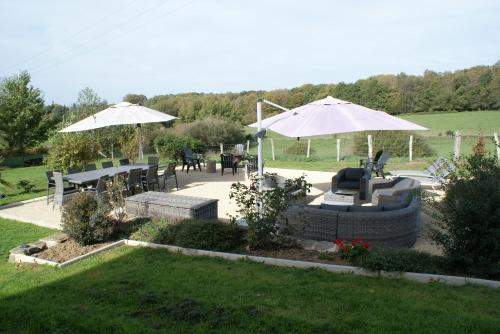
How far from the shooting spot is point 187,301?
3.97 meters

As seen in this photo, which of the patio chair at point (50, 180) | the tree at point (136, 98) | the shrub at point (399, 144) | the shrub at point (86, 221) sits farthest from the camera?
the tree at point (136, 98)

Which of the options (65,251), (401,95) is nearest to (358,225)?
(65,251)

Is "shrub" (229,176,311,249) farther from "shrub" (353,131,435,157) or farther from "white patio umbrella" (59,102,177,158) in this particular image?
"shrub" (353,131,435,157)

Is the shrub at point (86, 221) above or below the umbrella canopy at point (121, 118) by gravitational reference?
below

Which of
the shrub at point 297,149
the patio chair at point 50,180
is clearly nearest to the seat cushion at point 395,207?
the patio chair at point 50,180

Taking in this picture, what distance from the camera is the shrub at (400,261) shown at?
4.56m

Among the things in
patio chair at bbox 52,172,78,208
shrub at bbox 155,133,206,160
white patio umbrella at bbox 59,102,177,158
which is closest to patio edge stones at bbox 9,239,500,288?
patio chair at bbox 52,172,78,208

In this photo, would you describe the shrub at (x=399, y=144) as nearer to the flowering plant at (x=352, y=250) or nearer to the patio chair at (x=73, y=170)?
the patio chair at (x=73, y=170)

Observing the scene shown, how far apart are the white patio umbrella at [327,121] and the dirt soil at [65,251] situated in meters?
2.98

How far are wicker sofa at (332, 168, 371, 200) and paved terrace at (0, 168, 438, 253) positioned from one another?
1.91 ft

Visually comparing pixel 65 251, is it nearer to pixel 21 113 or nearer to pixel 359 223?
pixel 359 223

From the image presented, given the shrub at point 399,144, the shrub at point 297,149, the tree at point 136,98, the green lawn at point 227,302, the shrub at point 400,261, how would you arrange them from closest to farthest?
the green lawn at point 227,302, the shrub at point 400,261, the shrub at point 399,144, the shrub at point 297,149, the tree at point 136,98

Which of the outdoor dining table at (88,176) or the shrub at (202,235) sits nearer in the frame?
the shrub at (202,235)

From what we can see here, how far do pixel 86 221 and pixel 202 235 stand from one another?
1.96 m
